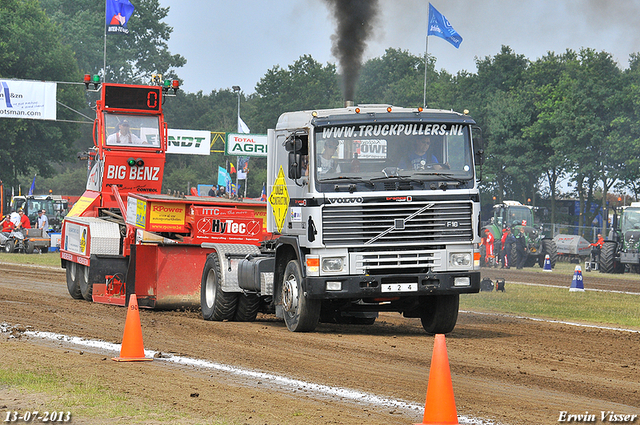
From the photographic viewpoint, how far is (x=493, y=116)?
212 ft

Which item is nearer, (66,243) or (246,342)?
(246,342)

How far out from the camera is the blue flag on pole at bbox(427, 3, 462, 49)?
35938 millimetres

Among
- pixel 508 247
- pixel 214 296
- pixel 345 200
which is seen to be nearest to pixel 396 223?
pixel 345 200

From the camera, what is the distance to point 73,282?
1808 centimetres

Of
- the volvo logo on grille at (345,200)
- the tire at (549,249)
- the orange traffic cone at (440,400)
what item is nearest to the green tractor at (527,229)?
the tire at (549,249)

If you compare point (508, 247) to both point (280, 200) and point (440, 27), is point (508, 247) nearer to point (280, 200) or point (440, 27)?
point (440, 27)

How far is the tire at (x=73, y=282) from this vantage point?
17.9 m

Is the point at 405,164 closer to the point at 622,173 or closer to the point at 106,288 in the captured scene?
the point at 106,288

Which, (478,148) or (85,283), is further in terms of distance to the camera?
(85,283)

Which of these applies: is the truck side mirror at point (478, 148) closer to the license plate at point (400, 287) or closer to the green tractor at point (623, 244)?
the license plate at point (400, 287)

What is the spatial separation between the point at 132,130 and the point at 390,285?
9.89 meters

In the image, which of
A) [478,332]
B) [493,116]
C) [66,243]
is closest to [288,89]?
[493,116]

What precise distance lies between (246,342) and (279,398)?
3721mm

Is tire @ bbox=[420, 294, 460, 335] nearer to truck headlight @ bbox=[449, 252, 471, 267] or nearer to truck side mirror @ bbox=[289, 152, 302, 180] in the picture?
truck headlight @ bbox=[449, 252, 471, 267]
